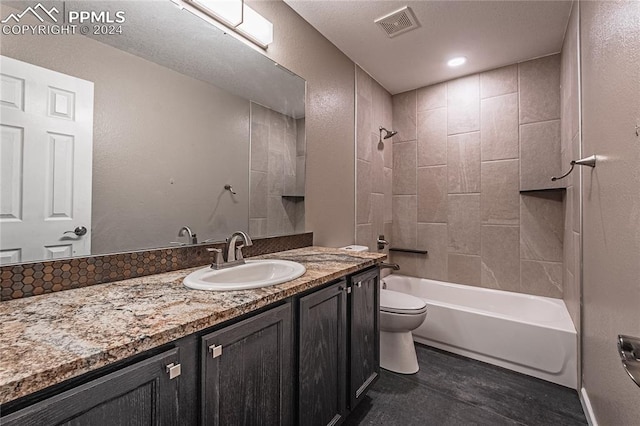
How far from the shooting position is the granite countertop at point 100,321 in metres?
0.53

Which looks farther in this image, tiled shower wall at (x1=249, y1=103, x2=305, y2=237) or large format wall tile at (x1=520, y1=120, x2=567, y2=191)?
large format wall tile at (x1=520, y1=120, x2=567, y2=191)

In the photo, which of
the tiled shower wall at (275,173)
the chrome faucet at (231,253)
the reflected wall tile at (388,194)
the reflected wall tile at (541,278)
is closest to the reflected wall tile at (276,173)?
the tiled shower wall at (275,173)

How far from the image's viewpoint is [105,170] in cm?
110

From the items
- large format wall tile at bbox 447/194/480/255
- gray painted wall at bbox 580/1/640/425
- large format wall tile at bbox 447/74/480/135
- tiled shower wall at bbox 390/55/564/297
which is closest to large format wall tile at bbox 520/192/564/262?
tiled shower wall at bbox 390/55/564/297

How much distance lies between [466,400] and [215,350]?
172 centimetres

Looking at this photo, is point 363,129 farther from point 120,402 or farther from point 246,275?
point 120,402

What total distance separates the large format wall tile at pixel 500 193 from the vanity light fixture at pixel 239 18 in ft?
7.16

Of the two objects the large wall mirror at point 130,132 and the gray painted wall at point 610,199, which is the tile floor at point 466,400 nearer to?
the gray painted wall at point 610,199

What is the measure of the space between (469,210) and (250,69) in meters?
2.28

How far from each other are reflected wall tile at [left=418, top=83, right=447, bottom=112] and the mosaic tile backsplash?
2.55 metres

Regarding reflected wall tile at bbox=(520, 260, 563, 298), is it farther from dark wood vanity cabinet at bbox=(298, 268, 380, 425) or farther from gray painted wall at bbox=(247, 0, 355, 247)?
Answer: dark wood vanity cabinet at bbox=(298, 268, 380, 425)

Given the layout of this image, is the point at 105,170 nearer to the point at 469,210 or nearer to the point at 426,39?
the point at 426,39

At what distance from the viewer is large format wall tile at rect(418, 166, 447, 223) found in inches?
115

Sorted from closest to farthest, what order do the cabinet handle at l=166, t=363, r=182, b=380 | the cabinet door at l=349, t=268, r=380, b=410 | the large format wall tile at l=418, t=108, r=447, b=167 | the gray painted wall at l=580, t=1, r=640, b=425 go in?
the cabinet handle at l=166, t=363, r=182, b=380, the gray painted wall at l=580, t=1, r=640, b=425, the cabinet door at l=349, t=268, r=380, b=410, the large format wall tile at l=418, t=108, r=447, b=167
